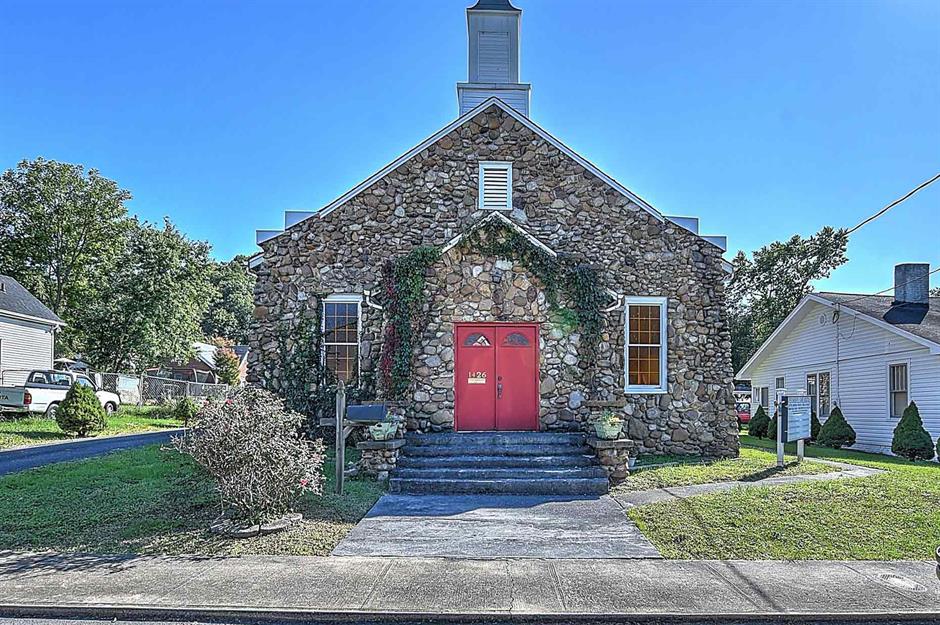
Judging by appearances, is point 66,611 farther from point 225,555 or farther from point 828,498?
point 828,498

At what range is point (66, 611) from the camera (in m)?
5.69

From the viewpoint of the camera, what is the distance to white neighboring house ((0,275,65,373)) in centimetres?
2681

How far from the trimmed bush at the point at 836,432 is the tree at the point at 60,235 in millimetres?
32805

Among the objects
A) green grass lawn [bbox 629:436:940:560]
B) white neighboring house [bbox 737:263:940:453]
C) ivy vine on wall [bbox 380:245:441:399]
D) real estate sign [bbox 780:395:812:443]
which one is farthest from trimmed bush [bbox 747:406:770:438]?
ivy vine on wall [bbox 380:245:441:399]

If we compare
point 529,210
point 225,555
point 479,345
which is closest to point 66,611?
point 225,555

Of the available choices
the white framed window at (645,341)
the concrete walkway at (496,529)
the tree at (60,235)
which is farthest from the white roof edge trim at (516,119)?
the tree at (60,235)

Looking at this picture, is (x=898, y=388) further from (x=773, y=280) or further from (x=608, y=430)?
(x=773, y=280)

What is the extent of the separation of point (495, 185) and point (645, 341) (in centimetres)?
455

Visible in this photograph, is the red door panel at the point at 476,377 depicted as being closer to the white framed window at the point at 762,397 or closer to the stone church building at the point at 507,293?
the stone church building at the point at 507,293

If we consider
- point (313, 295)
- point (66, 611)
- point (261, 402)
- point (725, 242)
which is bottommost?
point (66, 611)

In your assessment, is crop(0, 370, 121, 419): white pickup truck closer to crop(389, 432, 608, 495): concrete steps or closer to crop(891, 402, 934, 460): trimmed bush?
crop(389, 432, 608, 495): concrete steps

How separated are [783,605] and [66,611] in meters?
5.75

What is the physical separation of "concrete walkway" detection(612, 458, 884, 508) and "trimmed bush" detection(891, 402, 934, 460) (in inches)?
250

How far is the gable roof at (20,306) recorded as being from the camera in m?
27.1
